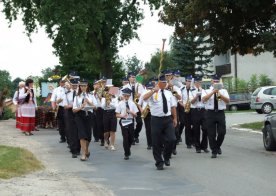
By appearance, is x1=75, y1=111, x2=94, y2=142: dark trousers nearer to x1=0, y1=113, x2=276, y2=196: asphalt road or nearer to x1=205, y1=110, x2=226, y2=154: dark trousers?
x1=0, y1=113, x2=276, y2=196: asphalt road

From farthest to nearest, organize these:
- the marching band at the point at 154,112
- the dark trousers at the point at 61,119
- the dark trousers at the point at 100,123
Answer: the dark trousers at the point at 61,119 → the dark trousers at the point at 100,123 → the marching band at the point at 154,112

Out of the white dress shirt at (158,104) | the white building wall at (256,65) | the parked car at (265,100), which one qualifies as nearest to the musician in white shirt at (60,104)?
the white dress shirt at (158,104)

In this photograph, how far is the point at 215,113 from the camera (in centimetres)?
1450

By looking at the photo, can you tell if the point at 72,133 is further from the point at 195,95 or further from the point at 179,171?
the point at 179,171

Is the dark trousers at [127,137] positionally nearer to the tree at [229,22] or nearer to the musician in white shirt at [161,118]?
the musician in white shirt at [161,118]

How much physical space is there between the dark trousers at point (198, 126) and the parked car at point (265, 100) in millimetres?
21182

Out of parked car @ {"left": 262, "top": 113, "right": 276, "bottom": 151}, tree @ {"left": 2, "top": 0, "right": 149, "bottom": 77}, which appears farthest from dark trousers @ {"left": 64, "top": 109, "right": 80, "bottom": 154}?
tree @ {"left": 2, "top": 0, "right": 149, "bottom": 77}

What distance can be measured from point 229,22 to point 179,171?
11996 mm

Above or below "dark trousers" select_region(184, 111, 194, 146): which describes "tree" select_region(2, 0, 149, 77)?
above

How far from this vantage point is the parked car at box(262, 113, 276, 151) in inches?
600

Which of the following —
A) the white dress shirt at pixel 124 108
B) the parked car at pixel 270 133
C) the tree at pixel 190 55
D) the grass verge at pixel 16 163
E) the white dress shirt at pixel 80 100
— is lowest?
the grass verge at pixel 16 163

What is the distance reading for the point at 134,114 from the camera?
1473cm

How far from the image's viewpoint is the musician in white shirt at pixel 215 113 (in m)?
14.3

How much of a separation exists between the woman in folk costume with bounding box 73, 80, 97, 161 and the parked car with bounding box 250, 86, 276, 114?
2369 cm
